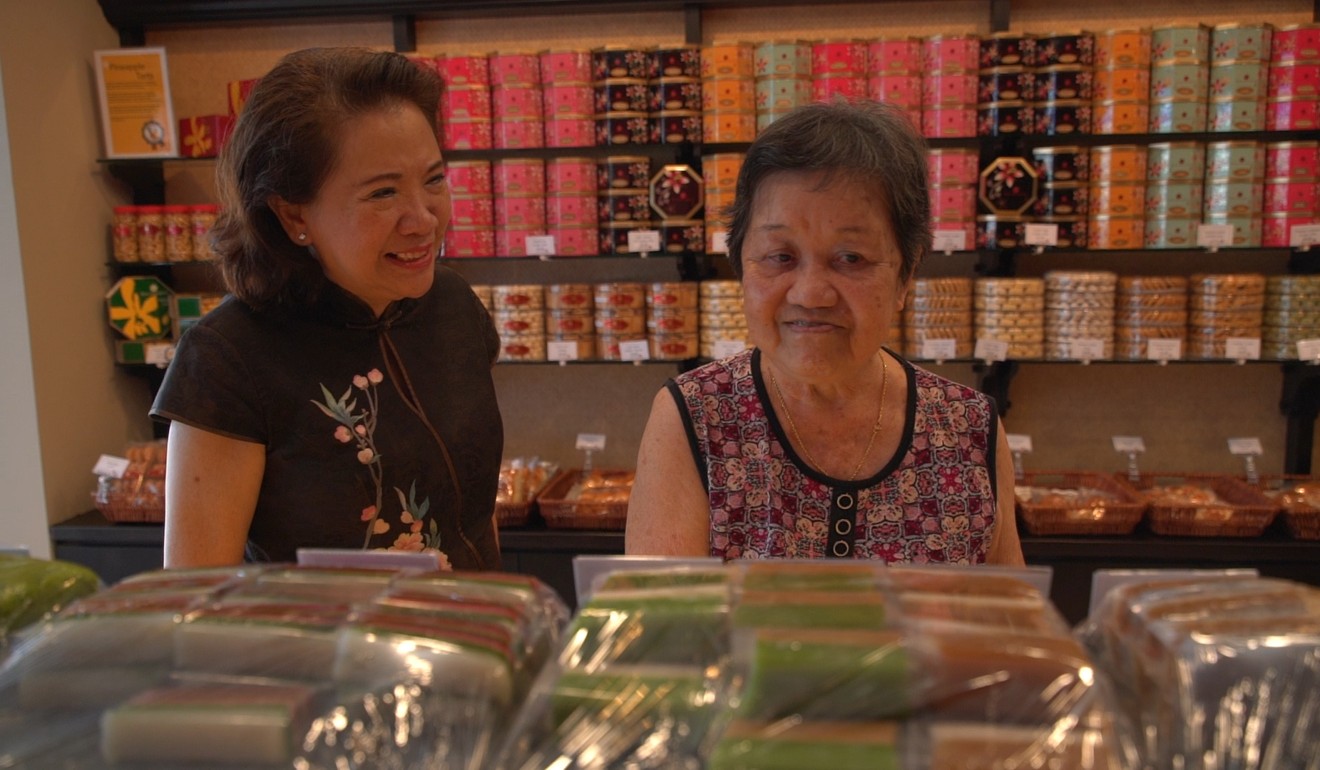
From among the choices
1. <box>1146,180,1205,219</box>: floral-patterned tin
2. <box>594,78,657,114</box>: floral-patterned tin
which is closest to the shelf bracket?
<box>1146,180,1205,219</box>: floral-patterned tin

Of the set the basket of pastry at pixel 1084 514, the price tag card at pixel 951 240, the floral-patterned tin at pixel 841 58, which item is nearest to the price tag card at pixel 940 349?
the price tag card at pixel 951 240

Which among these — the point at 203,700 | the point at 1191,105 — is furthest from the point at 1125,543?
the point at 203,700

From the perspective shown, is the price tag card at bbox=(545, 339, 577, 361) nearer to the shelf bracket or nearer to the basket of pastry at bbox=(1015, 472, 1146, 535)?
the basket of pastry at bbox=(1015, 472, 1146, 535)

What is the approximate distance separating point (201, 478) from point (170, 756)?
2.57 ft

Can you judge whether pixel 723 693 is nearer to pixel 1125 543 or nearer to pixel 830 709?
pixel 830 709

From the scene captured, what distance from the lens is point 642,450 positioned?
147 cm

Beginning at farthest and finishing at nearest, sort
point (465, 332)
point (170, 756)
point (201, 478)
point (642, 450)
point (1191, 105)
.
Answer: point (1191, 105) → point (465, 332) → point (642, 450) → point (201, 478) → point (170, 756)

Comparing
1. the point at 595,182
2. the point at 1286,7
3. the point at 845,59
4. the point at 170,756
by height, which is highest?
the point at 1286,7

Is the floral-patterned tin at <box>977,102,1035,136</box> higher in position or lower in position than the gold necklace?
higher

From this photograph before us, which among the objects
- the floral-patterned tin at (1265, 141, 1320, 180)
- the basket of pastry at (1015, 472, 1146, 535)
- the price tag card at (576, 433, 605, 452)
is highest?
the floral-patterned tin at (1265, 141, 1320, 180)

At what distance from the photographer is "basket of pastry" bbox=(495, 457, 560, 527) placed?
328 cm

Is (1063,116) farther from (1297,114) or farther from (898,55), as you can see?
(1297,114)

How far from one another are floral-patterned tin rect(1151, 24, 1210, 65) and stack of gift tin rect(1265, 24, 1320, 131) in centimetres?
22

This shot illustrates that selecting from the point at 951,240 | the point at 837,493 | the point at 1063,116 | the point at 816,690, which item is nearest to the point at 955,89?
the point at 1063,116
